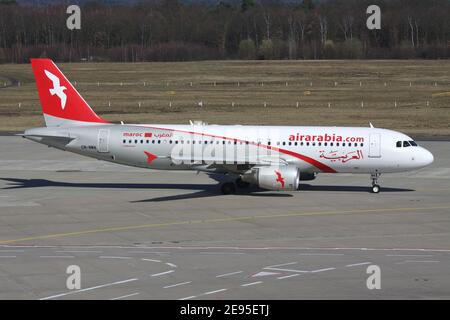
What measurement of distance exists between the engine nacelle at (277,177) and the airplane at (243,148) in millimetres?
417

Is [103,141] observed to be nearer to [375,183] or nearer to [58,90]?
[58,90]

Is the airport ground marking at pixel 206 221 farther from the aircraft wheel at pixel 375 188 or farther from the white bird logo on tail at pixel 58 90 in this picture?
the white bird logo on tail at pixel 58 90

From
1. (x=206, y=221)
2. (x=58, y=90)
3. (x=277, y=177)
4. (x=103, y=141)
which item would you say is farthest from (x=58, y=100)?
(x=206, y=221)

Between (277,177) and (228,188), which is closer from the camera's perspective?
(277,177)

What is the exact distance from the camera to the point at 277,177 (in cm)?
5275

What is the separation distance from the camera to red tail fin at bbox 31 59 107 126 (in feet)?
187

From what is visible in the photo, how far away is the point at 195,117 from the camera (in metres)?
101

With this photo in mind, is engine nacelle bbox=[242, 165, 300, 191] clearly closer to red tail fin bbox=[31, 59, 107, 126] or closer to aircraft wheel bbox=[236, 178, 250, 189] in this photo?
aircraft wheel bbox=[236, 178, 250, 189]

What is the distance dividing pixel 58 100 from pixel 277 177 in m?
14.9

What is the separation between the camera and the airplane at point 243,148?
5512 cm

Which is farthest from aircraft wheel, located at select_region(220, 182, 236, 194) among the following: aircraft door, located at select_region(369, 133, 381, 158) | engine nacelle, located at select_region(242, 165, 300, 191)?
aircraft door, located at select_region(369, 133, 381, 158)

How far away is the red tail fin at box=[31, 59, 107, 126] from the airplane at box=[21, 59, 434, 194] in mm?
597
